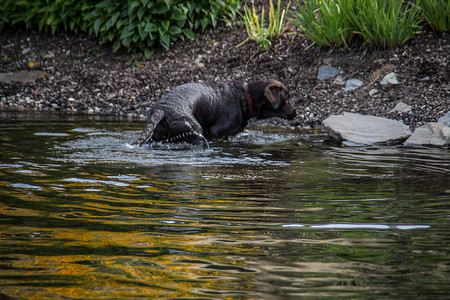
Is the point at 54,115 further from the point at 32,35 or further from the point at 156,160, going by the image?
the point at 32,35

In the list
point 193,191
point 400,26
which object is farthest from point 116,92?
point 193,191

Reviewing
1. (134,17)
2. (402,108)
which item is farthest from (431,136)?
(134,17)

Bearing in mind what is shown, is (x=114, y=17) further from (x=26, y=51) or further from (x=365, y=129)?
(x=365, y=129)

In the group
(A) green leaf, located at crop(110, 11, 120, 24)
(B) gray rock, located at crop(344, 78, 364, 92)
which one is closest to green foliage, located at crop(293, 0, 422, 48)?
(B) gray rock, located at crop(344, 78, 364, 92)

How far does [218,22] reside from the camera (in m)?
12.2

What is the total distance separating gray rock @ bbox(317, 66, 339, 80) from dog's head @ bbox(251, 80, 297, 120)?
2.23m

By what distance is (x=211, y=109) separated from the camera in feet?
23.4

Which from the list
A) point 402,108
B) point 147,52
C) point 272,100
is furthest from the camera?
point 147,52

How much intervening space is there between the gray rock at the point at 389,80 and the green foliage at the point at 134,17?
14.3 ft

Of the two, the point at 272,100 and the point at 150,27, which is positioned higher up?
the point at 150,27

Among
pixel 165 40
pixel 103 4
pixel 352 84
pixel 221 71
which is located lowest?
pixel 352 84

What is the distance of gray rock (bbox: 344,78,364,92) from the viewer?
9.19 m

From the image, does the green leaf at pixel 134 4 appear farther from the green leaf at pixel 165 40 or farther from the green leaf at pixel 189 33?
the green leaf at pixel 189 33

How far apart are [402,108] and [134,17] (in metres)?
6.34
